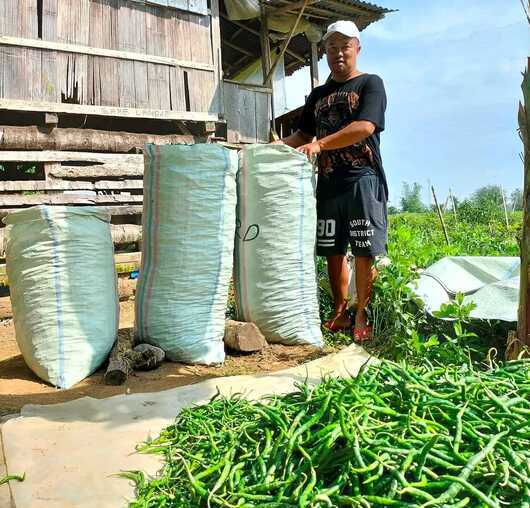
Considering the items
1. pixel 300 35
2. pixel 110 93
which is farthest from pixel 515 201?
pixel 110 93

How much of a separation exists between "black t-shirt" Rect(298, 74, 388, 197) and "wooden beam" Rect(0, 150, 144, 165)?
3.95 metres

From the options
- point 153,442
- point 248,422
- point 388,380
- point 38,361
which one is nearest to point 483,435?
point 388,380

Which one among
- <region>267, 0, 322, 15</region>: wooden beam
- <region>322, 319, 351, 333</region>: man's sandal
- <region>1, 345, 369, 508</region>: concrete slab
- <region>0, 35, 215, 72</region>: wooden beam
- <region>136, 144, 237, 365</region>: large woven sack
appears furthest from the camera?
<region>267, 0, 322, 15</region>: wooden beam

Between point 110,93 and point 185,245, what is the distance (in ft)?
14.7

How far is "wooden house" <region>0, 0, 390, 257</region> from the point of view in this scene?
20.4ft

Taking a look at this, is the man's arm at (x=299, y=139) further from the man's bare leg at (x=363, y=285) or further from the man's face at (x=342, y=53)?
the man's bare leg at (x=363, y=285)

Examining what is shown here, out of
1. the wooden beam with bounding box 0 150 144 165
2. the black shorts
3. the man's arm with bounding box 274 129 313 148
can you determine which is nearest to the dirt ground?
the black shorts

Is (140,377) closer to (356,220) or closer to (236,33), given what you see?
(356,220)

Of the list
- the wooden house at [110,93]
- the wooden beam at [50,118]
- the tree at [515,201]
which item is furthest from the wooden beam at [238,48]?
the tree at [515,201]

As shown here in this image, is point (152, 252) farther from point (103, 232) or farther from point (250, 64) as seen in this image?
point (250, 64)

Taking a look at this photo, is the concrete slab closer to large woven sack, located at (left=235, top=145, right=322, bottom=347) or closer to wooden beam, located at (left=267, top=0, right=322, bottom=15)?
large woven sack, located at (left=235, top=145, right=322, bottom=347)

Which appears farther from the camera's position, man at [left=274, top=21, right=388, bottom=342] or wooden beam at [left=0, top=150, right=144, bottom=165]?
wooden beam at [left=0, top=150, right=144, bottom=165]

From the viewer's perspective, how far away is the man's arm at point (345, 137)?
11.2 ft

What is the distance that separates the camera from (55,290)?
9.27 feet
